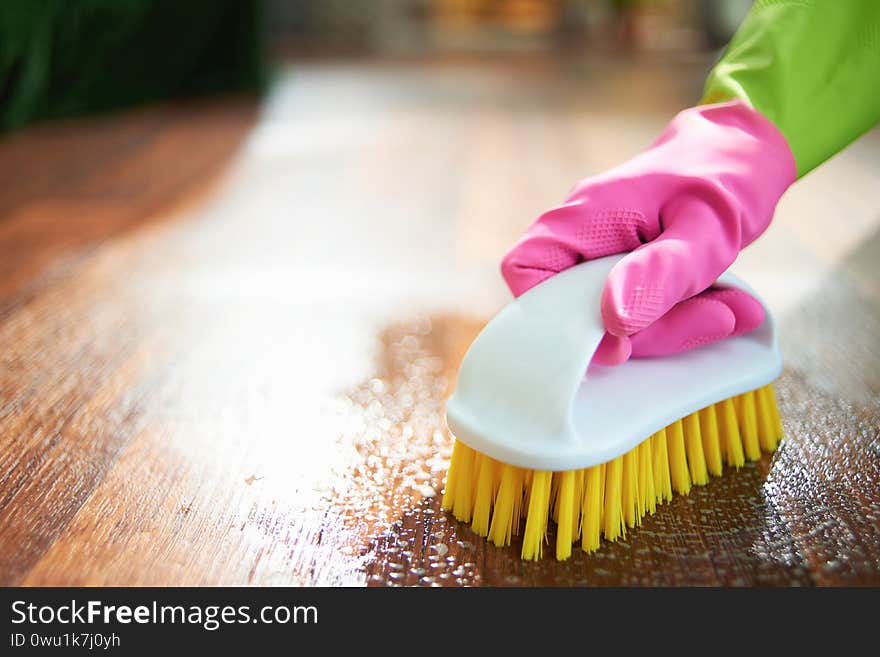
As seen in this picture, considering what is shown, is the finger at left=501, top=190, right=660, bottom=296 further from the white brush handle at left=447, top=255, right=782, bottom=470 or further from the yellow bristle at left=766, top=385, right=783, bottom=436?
the yellow bristle at left=766, top=385, right=783, bottom=436

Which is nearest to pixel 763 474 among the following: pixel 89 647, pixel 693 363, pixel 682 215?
pixel 693 363

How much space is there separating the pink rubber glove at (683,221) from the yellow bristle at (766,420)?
0.24 feet

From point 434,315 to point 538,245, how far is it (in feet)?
1.35

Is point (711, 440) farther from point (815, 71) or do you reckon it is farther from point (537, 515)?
point (815, 71)

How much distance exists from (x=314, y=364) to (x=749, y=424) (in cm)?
42

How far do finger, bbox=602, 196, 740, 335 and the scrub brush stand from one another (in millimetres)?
21

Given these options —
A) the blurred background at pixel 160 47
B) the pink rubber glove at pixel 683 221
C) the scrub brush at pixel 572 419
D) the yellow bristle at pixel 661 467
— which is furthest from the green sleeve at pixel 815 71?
the blurred background at pixel 160 47

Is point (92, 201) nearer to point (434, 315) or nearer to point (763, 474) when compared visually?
point (434, 315)

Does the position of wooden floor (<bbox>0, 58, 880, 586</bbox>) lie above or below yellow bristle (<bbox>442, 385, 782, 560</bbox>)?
below

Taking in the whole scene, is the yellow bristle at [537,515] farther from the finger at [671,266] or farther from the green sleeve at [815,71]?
the green sleeve at [815,71]

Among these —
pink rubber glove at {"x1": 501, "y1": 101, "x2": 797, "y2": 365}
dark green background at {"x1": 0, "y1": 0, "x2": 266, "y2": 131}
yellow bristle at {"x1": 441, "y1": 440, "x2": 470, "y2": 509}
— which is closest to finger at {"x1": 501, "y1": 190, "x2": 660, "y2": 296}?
pink rubber glove at {"x1": 501, "y1": 101, "x2": 797, "y2": 365}

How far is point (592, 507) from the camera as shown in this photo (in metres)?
0.65

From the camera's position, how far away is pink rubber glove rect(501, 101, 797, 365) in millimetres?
656

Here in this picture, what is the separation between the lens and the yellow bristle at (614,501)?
25.5 inches
